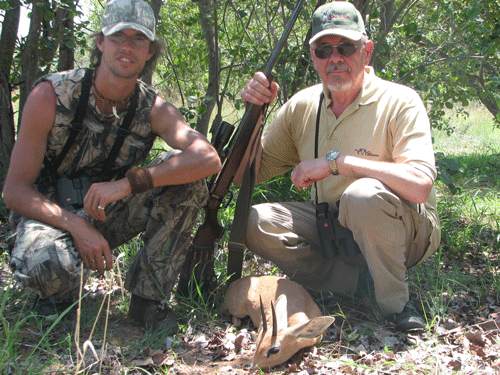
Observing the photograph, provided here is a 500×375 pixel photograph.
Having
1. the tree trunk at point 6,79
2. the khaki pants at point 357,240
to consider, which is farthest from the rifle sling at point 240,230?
the tree trunk at point 6,79

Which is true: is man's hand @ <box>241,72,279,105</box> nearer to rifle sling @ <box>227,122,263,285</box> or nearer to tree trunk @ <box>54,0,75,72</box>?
rifle sling @ <box>227,122,263,285</box>

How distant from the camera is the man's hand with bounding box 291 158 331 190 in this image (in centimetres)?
330

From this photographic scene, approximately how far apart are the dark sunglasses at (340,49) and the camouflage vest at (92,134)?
1.18 metres

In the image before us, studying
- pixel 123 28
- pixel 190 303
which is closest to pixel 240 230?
pixel 190 303

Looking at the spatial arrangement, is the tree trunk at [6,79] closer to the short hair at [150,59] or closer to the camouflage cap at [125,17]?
the short hair at [150,59]

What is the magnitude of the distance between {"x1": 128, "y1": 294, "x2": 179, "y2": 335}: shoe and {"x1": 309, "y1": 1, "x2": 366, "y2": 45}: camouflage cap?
2055 millimetres

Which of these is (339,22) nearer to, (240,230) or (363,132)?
(363,132)

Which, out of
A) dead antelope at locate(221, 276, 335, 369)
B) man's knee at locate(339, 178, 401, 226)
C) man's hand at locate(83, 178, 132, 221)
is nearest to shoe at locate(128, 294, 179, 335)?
dead antelope at locate(221, 276, 335, 369)

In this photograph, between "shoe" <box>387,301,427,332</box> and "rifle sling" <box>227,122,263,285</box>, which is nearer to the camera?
"shoe" <box>387,301,427,332</box>

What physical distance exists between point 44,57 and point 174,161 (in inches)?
100

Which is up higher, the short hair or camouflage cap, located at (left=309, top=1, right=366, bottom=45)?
camouflage cap, located at (left=309, top=1, right=366, bottom=45)

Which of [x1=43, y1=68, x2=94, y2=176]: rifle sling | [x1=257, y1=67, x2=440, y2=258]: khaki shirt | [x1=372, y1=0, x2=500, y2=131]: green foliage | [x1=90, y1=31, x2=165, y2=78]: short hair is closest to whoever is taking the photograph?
[x1=257, y1=67, x2=440, y2=258]: khaki shirt

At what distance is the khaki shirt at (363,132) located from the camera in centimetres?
325

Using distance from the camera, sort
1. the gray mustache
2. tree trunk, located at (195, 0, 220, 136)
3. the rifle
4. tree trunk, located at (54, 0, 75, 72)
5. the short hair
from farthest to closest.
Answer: tree trunk, located at (195, 0, 220, 136), tree trunk, located at (54, 0, 75, 72), the short hair, the rifle, the gray mustache
